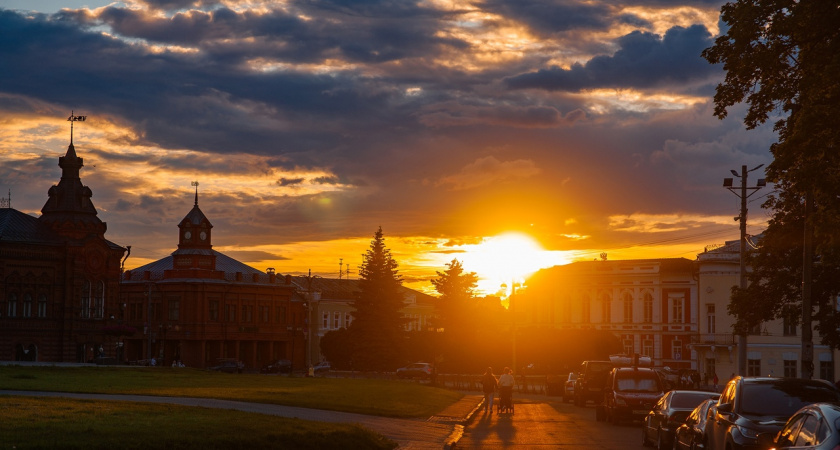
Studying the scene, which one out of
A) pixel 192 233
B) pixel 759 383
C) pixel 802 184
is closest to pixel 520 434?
pixel 802 184

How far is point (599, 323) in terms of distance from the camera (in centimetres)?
10494

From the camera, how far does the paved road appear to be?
26.2 meters

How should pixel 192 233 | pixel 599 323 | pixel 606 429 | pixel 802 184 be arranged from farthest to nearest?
pixel 192 233 < pixel 599 323 < pixel 606 429 < pixel 802 184

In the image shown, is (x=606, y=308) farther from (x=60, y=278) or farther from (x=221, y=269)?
(x=60, y=278)

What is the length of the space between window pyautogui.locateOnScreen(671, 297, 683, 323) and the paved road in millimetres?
57851

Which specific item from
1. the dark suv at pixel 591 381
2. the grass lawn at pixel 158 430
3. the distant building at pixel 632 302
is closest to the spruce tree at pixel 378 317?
the distant building at pixel 632 302

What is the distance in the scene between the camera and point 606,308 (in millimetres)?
104625

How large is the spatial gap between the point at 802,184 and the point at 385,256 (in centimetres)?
6827

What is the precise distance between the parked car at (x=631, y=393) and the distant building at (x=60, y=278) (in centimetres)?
6010

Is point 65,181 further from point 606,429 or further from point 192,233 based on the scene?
point 606,429

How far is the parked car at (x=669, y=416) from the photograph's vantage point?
78.3 ft

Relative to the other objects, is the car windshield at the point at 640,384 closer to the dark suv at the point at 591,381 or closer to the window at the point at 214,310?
the dark suv at the point at 591,381

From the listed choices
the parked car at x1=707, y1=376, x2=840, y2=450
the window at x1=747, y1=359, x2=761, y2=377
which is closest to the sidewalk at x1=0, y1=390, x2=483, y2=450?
the parked car at x1=707, y1=376, x2=840, y2=450

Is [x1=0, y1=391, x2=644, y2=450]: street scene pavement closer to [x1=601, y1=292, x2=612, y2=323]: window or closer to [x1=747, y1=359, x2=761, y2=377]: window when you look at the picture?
[x1=747, y1=359, x2=761, y2=377]: window
